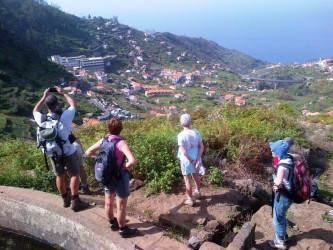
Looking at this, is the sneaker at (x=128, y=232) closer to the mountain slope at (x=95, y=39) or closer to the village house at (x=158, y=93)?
the village house at (x=158, y=93)

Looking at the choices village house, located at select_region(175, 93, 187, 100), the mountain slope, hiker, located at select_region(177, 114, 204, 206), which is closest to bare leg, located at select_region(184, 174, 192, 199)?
hiker, located at select_region(177, 114, 204, 206)

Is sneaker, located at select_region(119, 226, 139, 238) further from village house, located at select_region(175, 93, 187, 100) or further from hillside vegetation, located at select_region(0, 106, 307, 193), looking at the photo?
village house, located at select_region(175, 93, 187, 100)

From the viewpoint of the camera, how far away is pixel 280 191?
3947 millimetres

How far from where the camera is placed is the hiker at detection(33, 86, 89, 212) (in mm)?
4156

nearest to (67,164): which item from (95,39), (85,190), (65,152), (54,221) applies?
(65,152)

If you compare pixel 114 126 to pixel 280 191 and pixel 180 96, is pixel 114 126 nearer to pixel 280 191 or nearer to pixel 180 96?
pixel 280 191

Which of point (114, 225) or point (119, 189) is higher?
point (119, 189)

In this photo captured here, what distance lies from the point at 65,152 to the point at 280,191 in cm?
259

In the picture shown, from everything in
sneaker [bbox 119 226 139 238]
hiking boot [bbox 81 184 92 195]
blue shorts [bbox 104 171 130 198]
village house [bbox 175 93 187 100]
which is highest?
blue shorts [bbox 104 171 130 198]

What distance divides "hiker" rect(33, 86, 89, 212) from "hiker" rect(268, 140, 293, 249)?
2417mm

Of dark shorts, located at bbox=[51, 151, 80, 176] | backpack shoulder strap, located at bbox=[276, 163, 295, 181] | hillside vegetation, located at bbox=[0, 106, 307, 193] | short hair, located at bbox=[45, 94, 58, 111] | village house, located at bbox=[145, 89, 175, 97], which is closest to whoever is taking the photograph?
backpack shoulder strap, located at bbox=[276, 163, 295, 181]

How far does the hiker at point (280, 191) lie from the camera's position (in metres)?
3.85

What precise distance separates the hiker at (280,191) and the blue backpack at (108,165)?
1.73 m

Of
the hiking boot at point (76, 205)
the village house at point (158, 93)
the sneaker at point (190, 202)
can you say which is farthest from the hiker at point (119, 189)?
the village house at point (158, 93)
